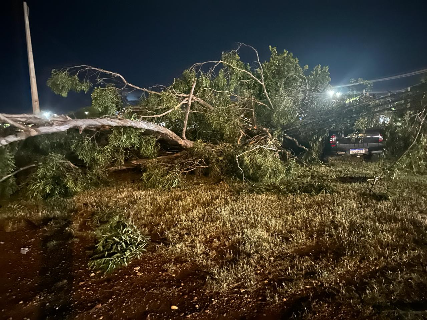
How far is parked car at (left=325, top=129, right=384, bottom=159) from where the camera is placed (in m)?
11.3

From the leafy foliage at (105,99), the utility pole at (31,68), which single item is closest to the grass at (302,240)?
the leafy foliage at (105,99)

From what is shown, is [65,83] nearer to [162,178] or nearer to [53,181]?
[53,181]

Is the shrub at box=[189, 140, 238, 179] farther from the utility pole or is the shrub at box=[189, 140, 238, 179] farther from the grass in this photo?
the utility pole

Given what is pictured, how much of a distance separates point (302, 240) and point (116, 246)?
2827 millimetres

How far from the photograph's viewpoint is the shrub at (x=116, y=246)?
3.94m

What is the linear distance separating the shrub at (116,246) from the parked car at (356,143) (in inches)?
372

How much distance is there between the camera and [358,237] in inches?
177

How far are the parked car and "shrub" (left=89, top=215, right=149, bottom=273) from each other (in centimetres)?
946

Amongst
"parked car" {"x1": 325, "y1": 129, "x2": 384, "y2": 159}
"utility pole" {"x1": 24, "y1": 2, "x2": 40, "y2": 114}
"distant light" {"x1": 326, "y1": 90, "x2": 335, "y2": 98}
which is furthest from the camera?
"distant light" {"x1": 326, "y1": 90, "x2": 335, "y2": 98}

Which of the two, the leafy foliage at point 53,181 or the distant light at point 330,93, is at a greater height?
the distant light at point 330,93

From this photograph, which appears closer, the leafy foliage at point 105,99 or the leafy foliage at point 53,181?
the leafy foliage at point 53,181

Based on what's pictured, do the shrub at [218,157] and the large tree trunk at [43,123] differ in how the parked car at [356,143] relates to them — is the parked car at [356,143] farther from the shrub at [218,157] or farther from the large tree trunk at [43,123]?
the large tree trunk at [43,123]

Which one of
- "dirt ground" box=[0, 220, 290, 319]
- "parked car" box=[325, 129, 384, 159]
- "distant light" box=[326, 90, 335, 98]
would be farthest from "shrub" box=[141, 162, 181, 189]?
"distant light" box=[326, 90, 335, 98]

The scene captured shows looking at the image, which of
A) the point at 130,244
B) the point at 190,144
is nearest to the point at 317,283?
the point at 130,244
